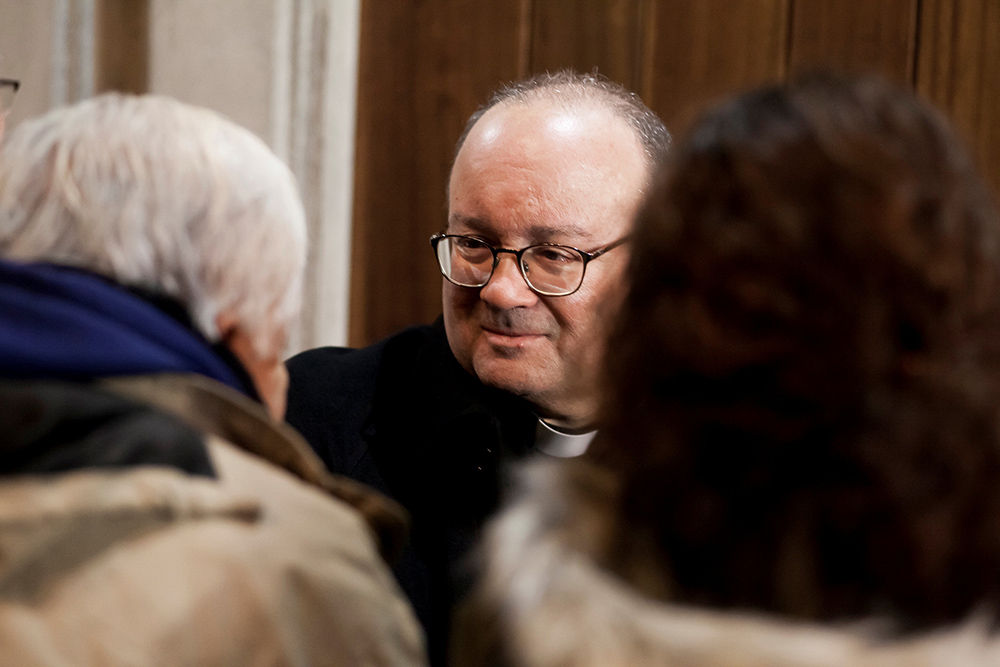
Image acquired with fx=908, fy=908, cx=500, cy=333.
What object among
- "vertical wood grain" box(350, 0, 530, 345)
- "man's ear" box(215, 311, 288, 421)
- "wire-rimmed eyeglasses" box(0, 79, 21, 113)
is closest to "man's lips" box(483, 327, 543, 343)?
"man's ear" box(215, 311, 288, 421)

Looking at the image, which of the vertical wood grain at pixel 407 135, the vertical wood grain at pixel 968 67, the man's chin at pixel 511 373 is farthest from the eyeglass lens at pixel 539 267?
the vertical wood grain at pixel 968 67

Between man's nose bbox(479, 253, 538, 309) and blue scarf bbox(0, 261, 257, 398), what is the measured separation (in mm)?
699

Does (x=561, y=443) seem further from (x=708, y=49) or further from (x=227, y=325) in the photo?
(x=708, y=49)

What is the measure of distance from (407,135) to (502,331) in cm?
85

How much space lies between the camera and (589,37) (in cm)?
209

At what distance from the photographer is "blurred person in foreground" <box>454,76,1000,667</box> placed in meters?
0.62

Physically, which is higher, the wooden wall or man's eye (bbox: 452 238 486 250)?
the wooden wall

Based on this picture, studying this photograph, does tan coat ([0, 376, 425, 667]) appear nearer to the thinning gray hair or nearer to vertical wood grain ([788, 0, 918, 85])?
the thinning gray hair

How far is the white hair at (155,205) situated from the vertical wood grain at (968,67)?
149 centimetres

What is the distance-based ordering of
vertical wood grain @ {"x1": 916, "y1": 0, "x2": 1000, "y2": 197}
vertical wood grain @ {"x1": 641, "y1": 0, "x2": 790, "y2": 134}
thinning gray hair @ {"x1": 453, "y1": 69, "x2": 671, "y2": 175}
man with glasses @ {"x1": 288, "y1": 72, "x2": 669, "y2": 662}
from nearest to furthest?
man with glasses @ {"x1": 288, "y1": 72, "x2": 669, "y2": 662} < thinning gray hair @ {"x1": 453, "y1": 69, "x2": 671, "y2": 175} < vertical wood grain @ {"x1": 916, "y1": 0, "x2": 1000, "y2": 197} < vertical wood grain @ {"x1": 641, "y1": 0, "x2": 790, "y2": 134}

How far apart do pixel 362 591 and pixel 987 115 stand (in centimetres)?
164

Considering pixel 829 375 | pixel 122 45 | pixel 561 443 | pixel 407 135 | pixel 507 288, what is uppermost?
pixel 122 45

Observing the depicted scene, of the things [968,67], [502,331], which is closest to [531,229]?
[502,331]

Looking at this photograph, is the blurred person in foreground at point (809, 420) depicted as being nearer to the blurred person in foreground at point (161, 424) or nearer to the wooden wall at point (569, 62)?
the blurred person in foreground at point (161, 424)
